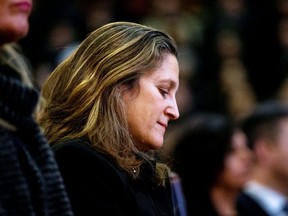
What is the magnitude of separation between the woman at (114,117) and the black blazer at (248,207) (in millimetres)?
2127

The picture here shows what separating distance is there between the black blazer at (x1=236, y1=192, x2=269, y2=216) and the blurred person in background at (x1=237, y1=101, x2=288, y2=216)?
10 cm

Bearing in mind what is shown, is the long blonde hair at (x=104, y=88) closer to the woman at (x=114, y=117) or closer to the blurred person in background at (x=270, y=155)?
the woman at (x=114, y=117)

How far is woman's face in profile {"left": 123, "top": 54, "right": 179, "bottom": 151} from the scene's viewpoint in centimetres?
289

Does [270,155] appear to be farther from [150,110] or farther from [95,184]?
[95,184]

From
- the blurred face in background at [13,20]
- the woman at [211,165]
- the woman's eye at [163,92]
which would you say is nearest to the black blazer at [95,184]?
the woman's eye at [163,92]

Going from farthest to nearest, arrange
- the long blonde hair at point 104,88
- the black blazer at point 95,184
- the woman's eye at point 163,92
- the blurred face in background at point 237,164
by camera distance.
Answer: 1. the blurred face in background at point 237,164
2. the woman's eye at point 163,92
3. the long blonde hair at point 104,88
4. the black blazer at point 95,184

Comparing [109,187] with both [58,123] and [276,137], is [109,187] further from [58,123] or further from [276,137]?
[276,137]

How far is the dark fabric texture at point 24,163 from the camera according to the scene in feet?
7.40

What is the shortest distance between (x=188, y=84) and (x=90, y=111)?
6.85m

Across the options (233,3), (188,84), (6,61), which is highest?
(6,61)

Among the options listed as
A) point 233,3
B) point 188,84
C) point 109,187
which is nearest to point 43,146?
point 109,187

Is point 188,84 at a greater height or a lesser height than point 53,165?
lesser

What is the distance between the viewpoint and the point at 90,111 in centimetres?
288

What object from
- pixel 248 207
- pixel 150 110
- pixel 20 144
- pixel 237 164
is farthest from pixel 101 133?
pixel 237 164
